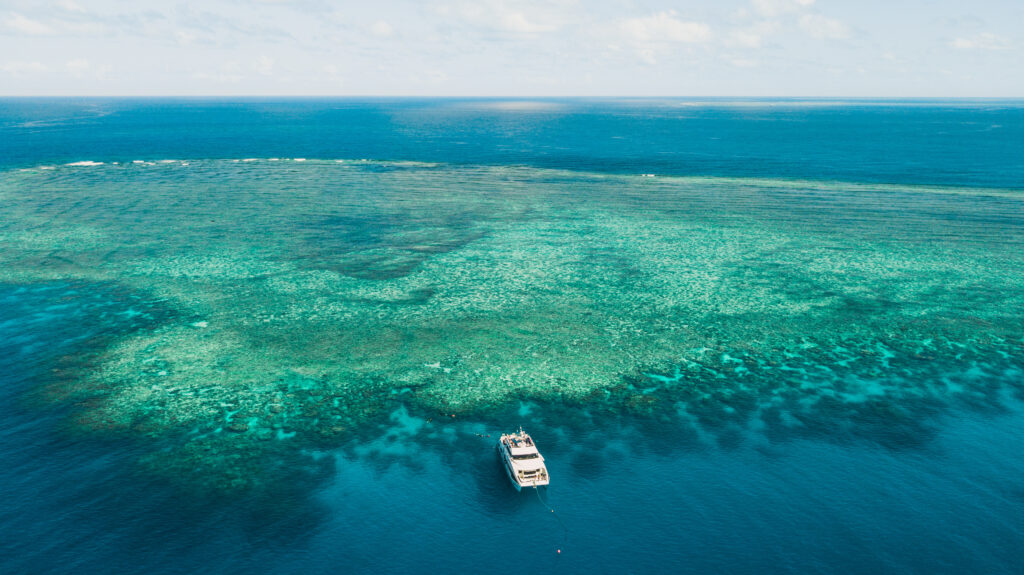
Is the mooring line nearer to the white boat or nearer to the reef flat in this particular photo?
the white boat

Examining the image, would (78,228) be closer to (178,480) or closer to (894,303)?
(178,480)

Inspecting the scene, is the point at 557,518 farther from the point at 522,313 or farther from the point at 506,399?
the point at 522,313

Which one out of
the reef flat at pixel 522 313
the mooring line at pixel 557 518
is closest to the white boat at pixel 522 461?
the mooring line at pixel 557 518

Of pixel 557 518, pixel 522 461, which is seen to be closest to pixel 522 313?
pixel 522 461

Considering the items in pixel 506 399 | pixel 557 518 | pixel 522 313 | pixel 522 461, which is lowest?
pixel 557 518

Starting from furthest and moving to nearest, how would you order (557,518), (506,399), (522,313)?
(522,313) → (506,399) → (557,518)

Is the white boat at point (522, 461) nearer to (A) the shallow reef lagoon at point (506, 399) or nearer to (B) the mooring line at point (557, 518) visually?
(B) the mooring line at point (557, 518)
